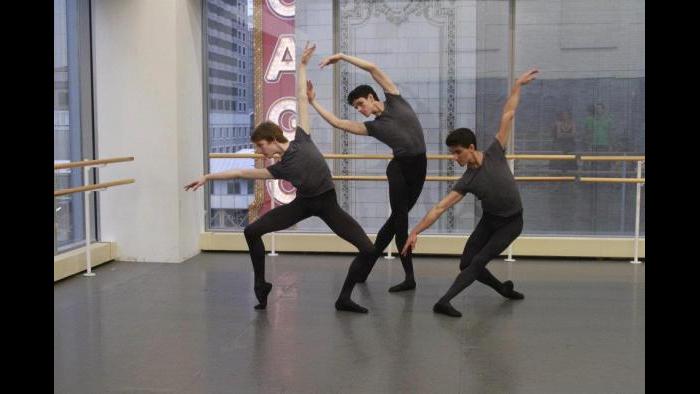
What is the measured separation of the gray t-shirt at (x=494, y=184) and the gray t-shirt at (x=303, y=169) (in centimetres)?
93

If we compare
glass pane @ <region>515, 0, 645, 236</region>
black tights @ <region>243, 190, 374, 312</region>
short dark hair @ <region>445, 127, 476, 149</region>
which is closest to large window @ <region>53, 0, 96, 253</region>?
black tights @ <region>243, 190, 374, 312</region>

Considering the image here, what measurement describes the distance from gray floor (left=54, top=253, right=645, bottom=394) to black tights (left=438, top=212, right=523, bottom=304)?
0.83ft

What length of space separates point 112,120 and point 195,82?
929mm

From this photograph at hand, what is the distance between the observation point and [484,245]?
5.88 meters

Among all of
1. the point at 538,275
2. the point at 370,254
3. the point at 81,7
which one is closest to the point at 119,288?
the point at 370,254

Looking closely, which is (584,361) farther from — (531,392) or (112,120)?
(112,120)

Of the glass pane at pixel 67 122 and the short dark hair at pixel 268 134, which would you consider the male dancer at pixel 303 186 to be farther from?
the glass pane at pixel 67 122

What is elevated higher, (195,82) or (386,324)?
(195,82)

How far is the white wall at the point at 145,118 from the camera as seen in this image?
771cm

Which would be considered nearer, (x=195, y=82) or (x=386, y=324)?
(x=386, y=324)

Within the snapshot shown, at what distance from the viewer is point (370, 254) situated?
5.78m

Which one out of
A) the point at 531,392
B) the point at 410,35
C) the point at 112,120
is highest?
the point at 410,35

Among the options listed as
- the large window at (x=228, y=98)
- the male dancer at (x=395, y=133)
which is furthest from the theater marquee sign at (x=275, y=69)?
the male dancer at (x=395, y=133)

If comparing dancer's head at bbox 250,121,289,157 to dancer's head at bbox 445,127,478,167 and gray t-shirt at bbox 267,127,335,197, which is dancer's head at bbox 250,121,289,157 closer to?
gray t-shirt at bbox 267,127,335,197
